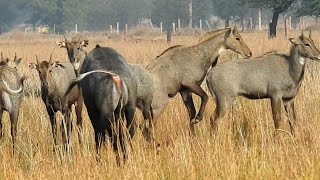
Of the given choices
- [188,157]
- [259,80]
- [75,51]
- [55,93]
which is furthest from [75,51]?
[188,157]

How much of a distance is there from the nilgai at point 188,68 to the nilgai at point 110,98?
2153 millimetres

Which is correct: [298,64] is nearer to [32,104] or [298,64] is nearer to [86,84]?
[86,84]

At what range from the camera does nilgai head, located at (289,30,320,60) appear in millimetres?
9953

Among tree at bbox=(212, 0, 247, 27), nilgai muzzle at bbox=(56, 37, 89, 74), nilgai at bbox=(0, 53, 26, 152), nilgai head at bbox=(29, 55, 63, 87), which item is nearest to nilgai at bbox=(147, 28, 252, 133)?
nilgai muzzle at bbox=(56, 37, 89, 74)

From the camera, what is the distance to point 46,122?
1032 cm

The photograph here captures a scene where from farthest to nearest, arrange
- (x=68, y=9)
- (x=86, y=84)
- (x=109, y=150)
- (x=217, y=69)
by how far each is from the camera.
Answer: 1. (x=68, y=9)
2. (x=217, y=69)
3. (x=86, y=84)
4. (x=109, y=150)

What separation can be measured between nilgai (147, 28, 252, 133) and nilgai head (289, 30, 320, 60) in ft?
3.61

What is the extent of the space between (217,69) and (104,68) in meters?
2.58

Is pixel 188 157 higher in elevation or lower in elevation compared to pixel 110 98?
lower

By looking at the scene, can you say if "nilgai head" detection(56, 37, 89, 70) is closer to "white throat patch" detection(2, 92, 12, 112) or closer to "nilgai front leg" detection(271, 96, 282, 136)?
"white throat patch" detection(2, 92, 12, 112)

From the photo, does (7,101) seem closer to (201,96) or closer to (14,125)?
(14,125)

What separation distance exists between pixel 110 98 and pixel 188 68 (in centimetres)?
327

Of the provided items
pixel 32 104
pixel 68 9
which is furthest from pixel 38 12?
pixel 32 104

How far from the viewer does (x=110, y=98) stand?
7371 millimetres
